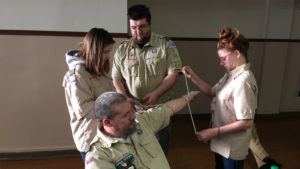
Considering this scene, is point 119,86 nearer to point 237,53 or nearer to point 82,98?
point 82,98

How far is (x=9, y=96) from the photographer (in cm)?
265

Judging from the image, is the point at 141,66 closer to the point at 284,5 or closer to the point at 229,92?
the point at 229,92

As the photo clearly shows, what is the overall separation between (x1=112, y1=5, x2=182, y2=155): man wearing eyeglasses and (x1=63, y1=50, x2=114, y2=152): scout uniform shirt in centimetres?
31

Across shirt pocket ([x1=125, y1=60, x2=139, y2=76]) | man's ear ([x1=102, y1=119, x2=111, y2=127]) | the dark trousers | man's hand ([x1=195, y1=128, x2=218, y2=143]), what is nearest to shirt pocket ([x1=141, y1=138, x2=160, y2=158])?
man's ear ([x1=102, y1=119, x2=111, y2=127])

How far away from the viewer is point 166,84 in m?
1.86

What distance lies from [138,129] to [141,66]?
2.06 ft

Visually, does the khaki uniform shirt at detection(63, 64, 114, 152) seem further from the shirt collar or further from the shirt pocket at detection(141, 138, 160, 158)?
the shirt collar

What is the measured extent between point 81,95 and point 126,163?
1.67ft

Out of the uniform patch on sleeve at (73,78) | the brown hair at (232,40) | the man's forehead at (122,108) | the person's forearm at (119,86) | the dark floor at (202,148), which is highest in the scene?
the brown hair at (232,40)

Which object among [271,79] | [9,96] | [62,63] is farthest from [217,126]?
[271,79]

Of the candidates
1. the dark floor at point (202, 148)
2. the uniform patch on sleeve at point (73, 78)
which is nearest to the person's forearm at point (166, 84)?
the uniform patch on sleeve at point (73, 78)

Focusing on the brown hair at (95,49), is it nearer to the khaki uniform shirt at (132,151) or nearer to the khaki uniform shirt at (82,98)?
the khaki uniform shirt at (82,98)

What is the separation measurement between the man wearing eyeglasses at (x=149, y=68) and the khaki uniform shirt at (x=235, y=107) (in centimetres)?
35

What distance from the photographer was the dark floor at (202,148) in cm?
267
